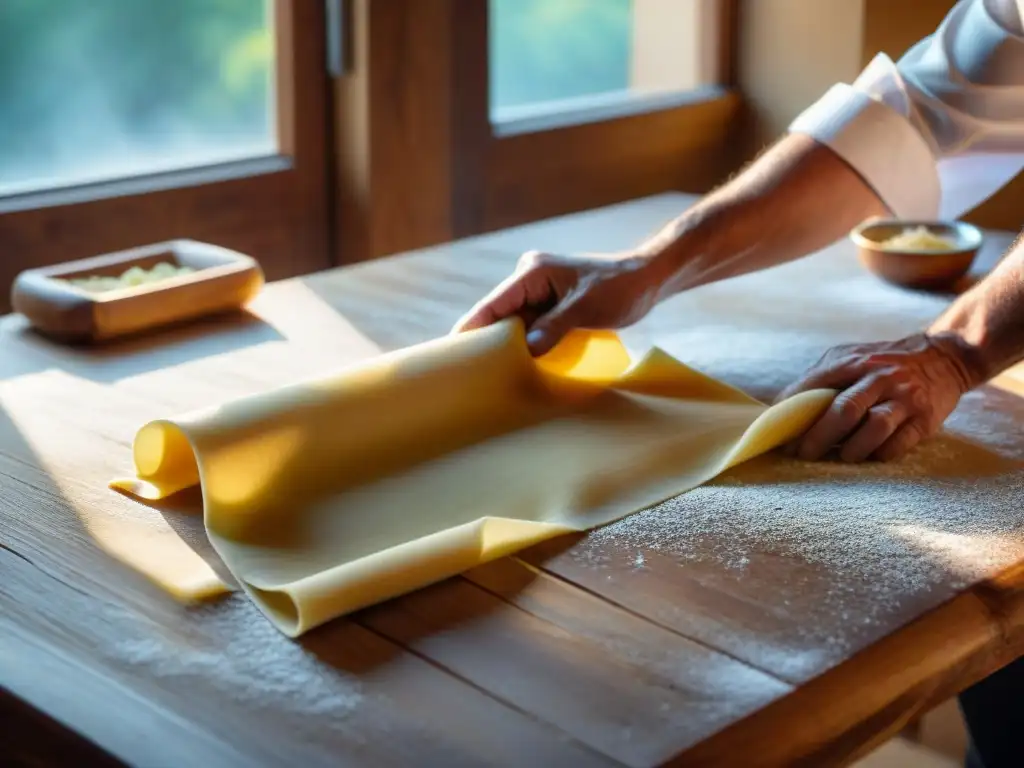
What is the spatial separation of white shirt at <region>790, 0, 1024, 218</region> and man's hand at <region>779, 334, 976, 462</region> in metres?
0.46

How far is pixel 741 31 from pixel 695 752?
2855mm

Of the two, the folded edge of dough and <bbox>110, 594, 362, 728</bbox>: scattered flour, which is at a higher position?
the folded edge of dough

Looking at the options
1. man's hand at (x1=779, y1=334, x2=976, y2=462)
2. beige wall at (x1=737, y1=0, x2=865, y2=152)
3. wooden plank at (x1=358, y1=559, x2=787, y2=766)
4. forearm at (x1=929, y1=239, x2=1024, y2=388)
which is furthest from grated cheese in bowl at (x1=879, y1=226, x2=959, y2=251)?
beige wall at (x1=737, y1=0, x2=865, y2=152)

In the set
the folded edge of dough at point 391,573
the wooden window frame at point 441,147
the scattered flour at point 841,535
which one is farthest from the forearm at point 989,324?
the wooden window frame at point 441,147

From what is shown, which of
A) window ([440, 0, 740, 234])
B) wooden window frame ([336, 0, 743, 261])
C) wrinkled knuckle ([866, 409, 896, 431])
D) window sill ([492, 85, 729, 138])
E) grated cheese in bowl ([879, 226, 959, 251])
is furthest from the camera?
window sill ([492, 85, 729, 138])

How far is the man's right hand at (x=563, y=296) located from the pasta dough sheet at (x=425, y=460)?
70 mm

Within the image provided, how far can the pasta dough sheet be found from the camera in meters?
0.92

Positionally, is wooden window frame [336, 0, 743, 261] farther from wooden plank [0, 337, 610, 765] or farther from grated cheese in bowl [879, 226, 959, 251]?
wooden plank [0, 337, 610, 765]

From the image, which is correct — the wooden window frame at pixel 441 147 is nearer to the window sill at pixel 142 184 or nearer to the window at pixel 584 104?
the window at pixel 584 104

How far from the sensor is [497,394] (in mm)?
1205

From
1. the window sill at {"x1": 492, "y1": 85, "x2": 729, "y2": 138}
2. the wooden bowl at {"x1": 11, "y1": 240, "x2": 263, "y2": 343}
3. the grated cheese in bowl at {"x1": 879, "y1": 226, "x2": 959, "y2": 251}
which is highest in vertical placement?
the window sill at {"x1": 492, "y1": 85, "x2": 729, "y2": 138}

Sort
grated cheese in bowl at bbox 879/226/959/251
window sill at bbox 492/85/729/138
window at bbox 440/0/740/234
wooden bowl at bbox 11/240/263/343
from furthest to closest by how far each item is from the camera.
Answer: window sill at bbox 492/85/729/138 < window at bbox 440/0/740/234 < grated cheese in bowl at bbox 879/226/959/251 < wooden bowl at bbox 11/240/263/343

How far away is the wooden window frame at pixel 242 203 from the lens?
203 centimetres

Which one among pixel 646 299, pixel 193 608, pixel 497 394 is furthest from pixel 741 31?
pixel 193 608
